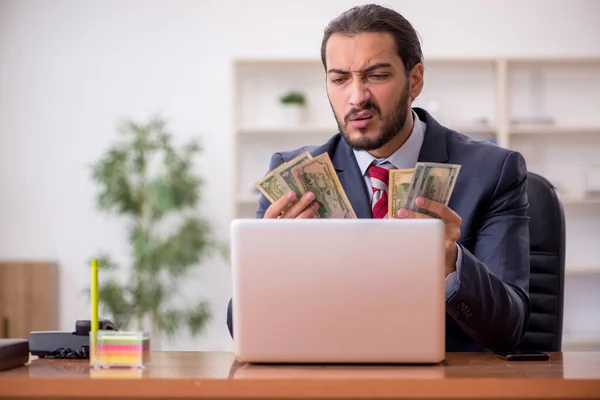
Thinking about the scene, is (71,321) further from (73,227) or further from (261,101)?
(261,101)

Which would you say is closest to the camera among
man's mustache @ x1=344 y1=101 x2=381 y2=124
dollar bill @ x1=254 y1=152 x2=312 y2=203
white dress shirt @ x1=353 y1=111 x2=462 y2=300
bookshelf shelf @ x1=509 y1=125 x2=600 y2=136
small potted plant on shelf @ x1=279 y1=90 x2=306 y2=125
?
dollar bill @ x1=254 y1=152 x2=312 y2=203

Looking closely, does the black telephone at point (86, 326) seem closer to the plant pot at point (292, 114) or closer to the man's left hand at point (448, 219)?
the man's left hand at point (448, 219)

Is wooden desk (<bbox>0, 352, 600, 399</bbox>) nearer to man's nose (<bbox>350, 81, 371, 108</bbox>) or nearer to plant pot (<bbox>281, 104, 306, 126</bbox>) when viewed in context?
man's nose (<bbox>350, 81, 371, 108</bbox>)

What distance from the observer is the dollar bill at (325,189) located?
1.65 m

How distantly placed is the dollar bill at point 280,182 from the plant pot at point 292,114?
3.40 m

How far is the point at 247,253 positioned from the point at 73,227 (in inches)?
166

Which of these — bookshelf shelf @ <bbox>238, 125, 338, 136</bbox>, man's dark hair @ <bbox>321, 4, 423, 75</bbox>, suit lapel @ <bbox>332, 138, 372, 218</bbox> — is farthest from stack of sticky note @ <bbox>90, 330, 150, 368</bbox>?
bookshelf shelf @ <bbox>238, 125, 338, 136</bbox>

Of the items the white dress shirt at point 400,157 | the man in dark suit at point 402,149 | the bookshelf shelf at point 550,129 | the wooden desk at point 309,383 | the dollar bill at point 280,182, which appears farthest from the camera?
the bookshelf shelf at point 550,129

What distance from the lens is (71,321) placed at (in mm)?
5316

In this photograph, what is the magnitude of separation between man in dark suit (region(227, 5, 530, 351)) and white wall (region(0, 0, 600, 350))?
3.11m

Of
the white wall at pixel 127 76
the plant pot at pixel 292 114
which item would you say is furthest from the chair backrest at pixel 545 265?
the white wall at pixel 127 76

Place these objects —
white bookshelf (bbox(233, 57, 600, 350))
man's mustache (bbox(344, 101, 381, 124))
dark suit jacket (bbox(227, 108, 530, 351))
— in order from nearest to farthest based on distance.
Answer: dark suit jacket (bbox(227, 108, 530, 351)) < man's mustache (bbox(344, 101, 381, 124)) < white bookshelf (bbox(233, 57, 600, 350))

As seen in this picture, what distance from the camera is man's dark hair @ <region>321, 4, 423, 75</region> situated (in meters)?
2.10

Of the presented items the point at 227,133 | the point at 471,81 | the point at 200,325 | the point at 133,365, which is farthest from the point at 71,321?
the point at 133,365
